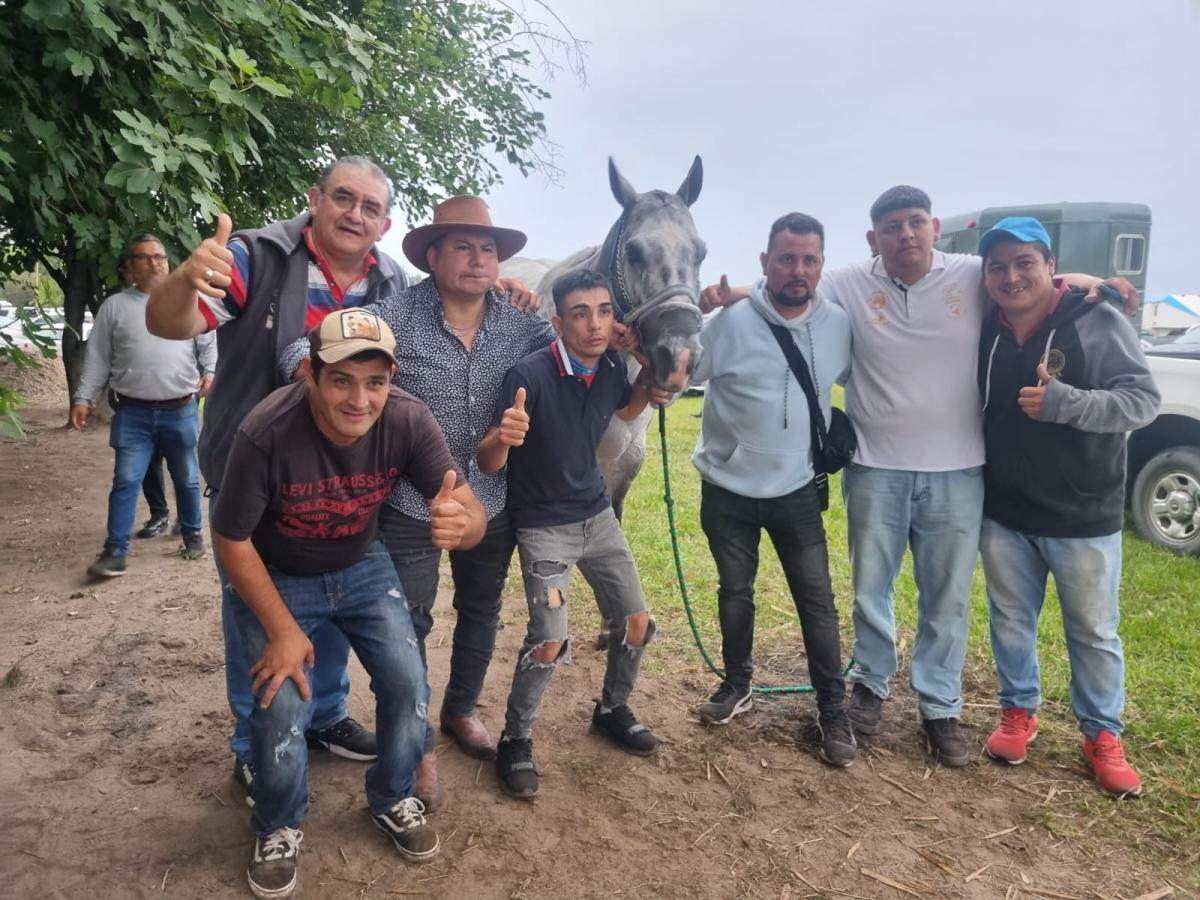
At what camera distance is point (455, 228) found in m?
2.84

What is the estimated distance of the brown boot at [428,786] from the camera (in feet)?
9.85

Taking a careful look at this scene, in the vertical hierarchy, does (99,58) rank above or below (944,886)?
above

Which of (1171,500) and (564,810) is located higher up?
(1171,500)

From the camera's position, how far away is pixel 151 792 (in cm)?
309

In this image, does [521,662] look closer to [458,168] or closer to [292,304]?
[292,304]

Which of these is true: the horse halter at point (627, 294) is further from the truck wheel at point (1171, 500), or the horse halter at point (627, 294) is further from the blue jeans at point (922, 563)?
the truck wheel at point (1171, 500)

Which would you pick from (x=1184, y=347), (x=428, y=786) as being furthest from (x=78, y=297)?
(x=1184, y=347)

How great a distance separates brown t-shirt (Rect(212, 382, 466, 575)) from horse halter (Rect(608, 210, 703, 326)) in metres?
1.03

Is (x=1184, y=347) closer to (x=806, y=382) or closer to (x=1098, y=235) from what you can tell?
(x=806, y=382)

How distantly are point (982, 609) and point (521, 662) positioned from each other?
3682mm

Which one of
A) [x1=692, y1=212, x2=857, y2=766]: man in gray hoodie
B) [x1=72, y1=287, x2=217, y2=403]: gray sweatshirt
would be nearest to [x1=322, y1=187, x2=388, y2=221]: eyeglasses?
[x1=692, y1=212, x2=857, y2=766]: man in gray hoodie

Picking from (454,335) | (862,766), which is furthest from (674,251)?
(862,766)

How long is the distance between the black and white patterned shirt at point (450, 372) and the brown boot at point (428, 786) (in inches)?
38.7

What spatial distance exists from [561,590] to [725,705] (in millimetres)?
1242
